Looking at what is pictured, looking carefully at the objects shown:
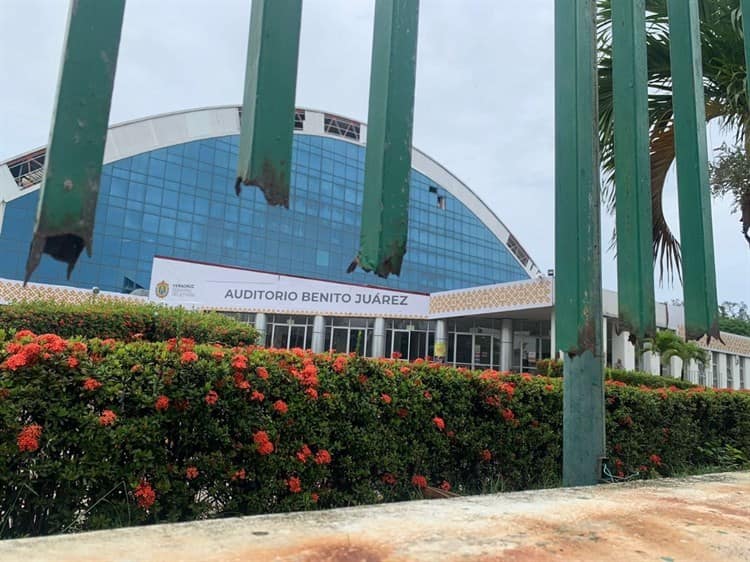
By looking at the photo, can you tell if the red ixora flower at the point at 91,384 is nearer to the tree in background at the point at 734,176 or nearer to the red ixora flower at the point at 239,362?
the red ixora flower at the point at 239,362

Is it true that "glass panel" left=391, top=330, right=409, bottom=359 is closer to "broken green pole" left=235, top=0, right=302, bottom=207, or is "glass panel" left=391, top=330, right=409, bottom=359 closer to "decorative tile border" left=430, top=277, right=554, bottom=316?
"decorative tile border" left=430, top=277, right=554, bottom=316

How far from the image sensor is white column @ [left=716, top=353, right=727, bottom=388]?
31.7 meters

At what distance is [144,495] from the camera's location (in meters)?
2.67

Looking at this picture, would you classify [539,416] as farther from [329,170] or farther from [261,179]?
[329,170]

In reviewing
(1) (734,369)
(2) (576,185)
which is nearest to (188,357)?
(2) (576,185)

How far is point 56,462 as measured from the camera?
2.52 metres

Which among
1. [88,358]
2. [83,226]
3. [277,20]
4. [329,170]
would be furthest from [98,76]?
[329,170]

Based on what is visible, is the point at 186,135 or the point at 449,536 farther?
the point at 186,135

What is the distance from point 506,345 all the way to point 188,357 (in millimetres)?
25544

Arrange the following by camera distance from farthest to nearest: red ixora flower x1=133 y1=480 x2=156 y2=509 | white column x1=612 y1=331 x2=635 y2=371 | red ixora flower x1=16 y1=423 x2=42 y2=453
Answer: white column x1=612 y1=331 x2=635 y2=371 → red ixora flower x1=133 y1=480 x2=156 y2=509 → red ixora flower x1=16 y1=423 x2=42 y2=453

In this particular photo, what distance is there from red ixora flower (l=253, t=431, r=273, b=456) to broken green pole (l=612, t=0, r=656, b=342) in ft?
6.92

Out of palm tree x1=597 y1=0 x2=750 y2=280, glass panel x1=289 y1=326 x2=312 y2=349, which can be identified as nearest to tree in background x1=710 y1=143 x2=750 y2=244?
palm tree x1=597 y1=0 x2=750 y2=280

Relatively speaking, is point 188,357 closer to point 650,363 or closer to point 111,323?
point 111,323

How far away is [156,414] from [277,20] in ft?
6.54
